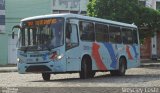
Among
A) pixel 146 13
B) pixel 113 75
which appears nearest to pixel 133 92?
pixel 113 75

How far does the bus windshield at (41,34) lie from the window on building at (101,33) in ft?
11.5

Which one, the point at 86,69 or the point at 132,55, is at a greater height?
the point at 132,55

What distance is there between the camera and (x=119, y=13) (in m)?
39.3

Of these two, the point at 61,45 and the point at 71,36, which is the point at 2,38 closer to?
the point at 71,36

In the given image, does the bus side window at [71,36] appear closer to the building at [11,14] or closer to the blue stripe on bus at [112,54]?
the blue stripe on bus at [112,54]

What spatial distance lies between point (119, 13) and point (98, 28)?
588 inches

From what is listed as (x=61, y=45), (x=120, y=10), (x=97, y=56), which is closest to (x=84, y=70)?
(x=97, y=56)

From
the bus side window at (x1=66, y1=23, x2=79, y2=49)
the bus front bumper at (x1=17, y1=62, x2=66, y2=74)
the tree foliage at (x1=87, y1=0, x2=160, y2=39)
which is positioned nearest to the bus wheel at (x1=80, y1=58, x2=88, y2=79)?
the bus side window at (x1=66, y1=23, x2=79, y2=49)

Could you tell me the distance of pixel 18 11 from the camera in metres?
49.9

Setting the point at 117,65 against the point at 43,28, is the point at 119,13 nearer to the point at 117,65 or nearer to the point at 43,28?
the point at 117,65

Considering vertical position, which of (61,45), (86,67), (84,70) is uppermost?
(61,45)

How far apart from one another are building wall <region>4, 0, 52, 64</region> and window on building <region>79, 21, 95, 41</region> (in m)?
26.6

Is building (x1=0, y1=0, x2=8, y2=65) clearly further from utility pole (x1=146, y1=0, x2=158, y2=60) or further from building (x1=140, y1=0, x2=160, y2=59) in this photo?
building (x1=140, y1=0, x2=160, y2=59)

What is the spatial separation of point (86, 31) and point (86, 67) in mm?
1756
